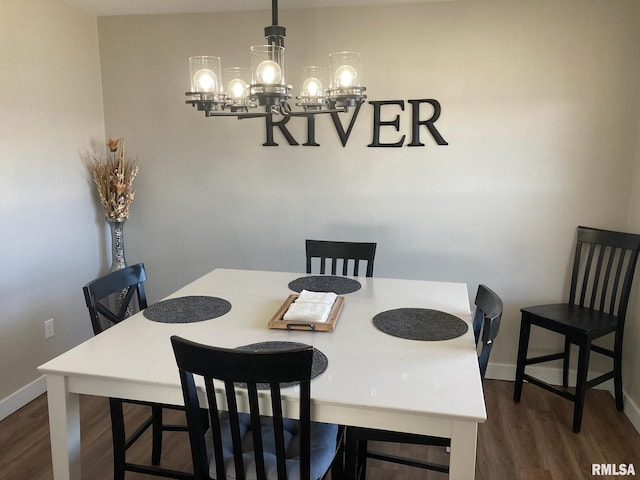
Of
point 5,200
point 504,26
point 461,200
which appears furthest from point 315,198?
point 5,200

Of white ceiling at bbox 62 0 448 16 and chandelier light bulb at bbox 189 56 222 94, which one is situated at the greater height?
white ceiling at bbox 62 0 448 16

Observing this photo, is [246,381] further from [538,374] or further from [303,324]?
[538,374]

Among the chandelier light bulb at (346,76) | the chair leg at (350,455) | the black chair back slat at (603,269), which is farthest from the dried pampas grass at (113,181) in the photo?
the black chair back slat at (603,269)

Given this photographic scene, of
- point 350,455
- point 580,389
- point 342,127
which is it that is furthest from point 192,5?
point 580,389

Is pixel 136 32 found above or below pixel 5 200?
above

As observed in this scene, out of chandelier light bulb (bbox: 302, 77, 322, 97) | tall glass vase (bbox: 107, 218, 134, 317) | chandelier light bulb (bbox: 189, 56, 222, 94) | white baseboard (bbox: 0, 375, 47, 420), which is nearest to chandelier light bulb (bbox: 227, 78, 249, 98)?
chandelier light bulb (bbox: 189, 56, 222, 94)

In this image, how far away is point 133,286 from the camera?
7.78 feet

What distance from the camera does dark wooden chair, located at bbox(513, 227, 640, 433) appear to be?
105 inches

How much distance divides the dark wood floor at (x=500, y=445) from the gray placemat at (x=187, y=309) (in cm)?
80

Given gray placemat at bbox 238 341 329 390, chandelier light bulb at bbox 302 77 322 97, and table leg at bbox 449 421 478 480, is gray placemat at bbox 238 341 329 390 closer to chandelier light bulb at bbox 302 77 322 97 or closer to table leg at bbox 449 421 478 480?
table leg at bbox 449 421 478 480

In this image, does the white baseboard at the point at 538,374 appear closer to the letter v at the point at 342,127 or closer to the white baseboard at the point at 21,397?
the letter v at the point at 342,127

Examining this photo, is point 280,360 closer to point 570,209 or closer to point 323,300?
point 323,300

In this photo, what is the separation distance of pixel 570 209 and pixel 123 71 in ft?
10.3

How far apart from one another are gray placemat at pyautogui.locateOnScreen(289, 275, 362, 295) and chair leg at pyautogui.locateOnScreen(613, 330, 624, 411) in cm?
155
